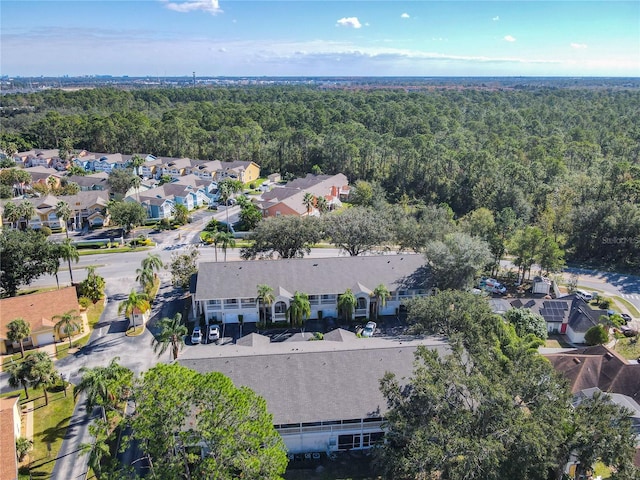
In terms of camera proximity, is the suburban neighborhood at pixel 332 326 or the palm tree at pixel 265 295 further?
the palm tree at pixel 265 295

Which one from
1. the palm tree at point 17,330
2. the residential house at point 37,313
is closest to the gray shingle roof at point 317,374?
the palm tree at point 17,330

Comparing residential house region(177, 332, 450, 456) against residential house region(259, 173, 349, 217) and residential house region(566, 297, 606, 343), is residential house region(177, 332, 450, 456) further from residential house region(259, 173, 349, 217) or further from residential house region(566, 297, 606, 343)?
residential house region(259, 173, 349, 217)

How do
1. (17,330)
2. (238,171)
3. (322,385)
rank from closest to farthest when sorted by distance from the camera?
(322,385)
(17,330)
(238,171)

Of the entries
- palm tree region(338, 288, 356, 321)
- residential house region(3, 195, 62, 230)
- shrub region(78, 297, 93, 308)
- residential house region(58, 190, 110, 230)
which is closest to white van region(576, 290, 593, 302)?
palm tree region(338, 288, 356, 321)

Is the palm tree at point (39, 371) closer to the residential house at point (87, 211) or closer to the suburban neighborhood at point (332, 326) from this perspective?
the suburban neighborhood at point (332, 326)

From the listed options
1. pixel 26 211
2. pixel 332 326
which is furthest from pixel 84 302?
→ pixel 26 211

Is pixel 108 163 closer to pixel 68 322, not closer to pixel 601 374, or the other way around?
pixel 68 322

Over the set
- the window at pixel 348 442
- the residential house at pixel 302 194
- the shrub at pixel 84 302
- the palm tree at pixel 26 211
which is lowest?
the window at pixel 348 442
